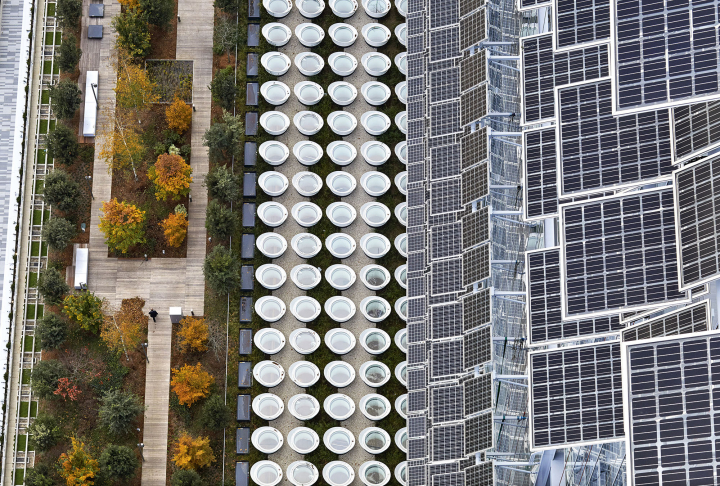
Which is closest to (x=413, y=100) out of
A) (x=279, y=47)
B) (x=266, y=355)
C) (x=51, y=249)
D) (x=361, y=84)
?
(x=361, y=84)

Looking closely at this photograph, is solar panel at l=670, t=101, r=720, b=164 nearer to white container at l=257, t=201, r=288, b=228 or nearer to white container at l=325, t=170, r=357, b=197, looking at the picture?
white container at l=325, t=170, r=357, b=197

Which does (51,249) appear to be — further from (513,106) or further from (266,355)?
(513,106)

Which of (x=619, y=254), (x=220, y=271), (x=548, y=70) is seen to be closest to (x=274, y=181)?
(x=220, y=271)

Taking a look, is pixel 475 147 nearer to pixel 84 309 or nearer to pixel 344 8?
pixel 344 8

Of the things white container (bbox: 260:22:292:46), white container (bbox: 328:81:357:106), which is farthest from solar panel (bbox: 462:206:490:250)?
white container (bbox: 260:22:292:46)

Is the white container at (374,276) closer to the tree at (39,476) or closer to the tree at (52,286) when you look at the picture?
the tree at (52,286)

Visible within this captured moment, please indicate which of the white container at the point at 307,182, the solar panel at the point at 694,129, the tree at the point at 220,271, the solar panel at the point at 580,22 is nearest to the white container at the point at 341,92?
the white container at the point at 307,182

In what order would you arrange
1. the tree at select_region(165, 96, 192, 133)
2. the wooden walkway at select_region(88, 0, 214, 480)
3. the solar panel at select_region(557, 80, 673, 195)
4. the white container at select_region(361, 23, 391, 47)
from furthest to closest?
the white container at select_region(361, 23, 391, 47) → the tree at select_region(165, 96, 192, 133) → the wooden walkway at select_region(88, 0, 214, 480) → the solar panel at select_region(557, 80, 673, 195)
